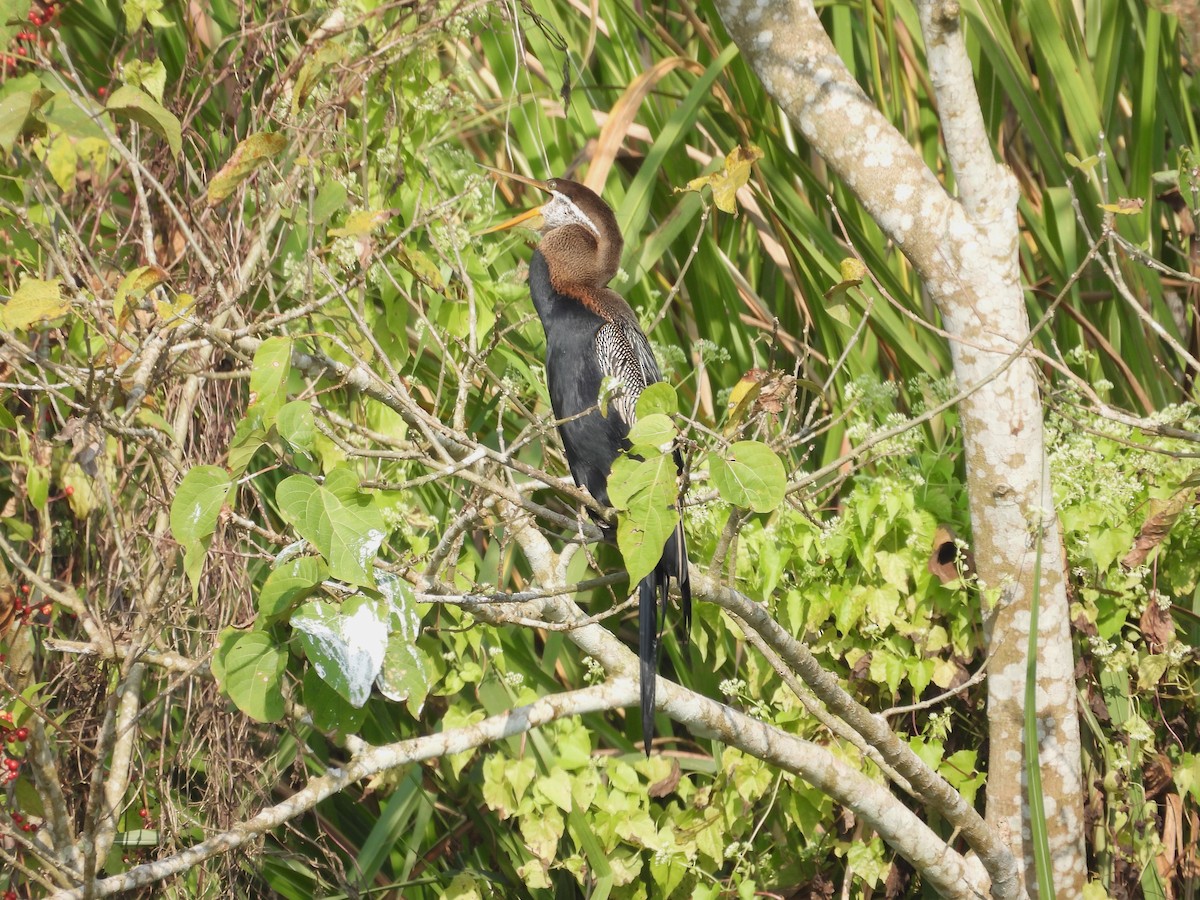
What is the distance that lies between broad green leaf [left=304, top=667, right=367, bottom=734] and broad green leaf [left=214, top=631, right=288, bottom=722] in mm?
38

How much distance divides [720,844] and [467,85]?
171cm

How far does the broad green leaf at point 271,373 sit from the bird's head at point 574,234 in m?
1.03

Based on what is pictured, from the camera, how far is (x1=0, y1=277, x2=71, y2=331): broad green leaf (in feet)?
4.45

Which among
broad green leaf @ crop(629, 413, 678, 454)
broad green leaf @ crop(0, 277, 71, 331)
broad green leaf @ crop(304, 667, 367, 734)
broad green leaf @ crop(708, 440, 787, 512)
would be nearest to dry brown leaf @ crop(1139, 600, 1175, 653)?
broad green leaf @ crop(708, 440, 787, 512)

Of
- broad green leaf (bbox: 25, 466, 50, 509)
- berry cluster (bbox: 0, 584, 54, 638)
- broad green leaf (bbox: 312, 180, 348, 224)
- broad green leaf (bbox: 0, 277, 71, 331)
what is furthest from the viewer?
broad green leaf (bbox: 25, 466, 50, 509)

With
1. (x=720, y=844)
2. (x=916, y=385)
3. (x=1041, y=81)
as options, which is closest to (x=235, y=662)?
(x=720, y=844)

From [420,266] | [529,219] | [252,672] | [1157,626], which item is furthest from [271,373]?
[1157,626]

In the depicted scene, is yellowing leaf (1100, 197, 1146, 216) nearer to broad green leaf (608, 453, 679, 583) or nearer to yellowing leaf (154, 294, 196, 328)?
broad green leaf (608, 453, 679, 583)

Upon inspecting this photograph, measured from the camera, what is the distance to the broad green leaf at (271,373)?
48.6 inches

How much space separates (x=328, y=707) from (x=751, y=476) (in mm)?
519

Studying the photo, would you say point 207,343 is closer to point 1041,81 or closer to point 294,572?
point 294,572

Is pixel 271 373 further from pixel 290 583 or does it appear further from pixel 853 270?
pixel 853 270

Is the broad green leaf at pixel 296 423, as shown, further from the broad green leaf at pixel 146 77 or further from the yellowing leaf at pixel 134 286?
the broad green leaf at pixel 146 77

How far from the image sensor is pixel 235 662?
122 centimetres
